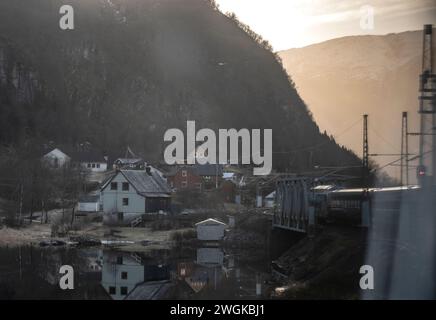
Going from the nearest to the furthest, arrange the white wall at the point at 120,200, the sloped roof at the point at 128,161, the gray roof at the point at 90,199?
1. the white wall at the point at 120,200
2. the gray roof at the point at 90,199
3. the sloped roof at the point at 128,161

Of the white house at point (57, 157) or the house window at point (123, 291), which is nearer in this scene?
the house window at point (123, 291)

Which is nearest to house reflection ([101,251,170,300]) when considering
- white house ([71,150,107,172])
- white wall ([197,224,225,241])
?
white wall ([197,224,225,241])

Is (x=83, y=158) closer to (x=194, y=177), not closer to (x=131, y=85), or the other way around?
(x=194, y=177)

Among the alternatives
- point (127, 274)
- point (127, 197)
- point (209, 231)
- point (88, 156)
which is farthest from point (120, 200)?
point (88, 156)

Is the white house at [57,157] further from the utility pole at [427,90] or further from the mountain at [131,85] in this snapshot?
the utility pole at [427,90]

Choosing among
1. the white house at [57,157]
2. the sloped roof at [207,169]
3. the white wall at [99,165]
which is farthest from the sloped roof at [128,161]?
the sloped roof at [207,169]

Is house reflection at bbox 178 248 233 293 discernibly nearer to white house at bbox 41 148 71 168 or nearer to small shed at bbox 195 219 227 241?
small shed at bbox 195 219 227 241
